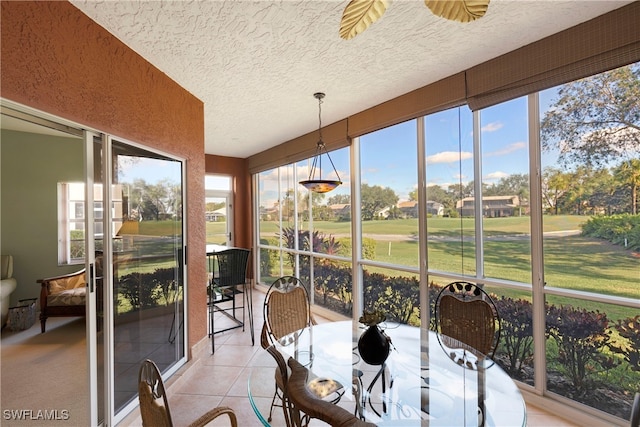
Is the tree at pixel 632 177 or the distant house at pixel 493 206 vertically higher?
the tree at pixel 632 177

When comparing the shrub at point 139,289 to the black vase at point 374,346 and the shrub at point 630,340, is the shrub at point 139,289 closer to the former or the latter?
the black vase at point 374,346

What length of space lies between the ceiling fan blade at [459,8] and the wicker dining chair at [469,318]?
1730 mm

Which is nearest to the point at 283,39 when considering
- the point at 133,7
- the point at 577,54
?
the point at 133,7

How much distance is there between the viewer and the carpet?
2039 millimetres

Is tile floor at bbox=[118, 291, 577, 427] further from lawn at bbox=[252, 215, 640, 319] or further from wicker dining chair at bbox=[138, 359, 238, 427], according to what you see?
lawn at bbox=[252, 215, 640, 319]

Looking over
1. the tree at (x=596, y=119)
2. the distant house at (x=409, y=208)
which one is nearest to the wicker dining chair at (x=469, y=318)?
the distant house at (x=409, y=208)

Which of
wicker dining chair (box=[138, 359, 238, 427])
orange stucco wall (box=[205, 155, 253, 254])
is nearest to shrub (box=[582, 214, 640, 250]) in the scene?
wicker dining chair (box=[138, 359, 238, 427])

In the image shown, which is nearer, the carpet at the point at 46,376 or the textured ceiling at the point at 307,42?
the textured ceiling at the point at 307,42

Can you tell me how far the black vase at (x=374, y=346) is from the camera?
1.61 metres

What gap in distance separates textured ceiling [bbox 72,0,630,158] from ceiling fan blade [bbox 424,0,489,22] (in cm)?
83

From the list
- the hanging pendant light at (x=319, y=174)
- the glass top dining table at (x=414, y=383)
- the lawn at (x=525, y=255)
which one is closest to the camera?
the glass top dining table at (x=414, y=383)

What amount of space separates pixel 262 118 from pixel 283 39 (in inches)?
74.8

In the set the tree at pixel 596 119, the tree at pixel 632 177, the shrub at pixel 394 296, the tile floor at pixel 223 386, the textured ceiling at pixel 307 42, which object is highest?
Answer: the textured ceiling at pixel 307 42

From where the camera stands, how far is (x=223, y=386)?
263 cm
